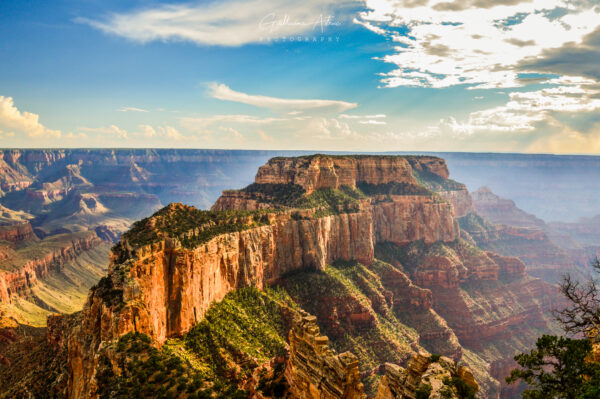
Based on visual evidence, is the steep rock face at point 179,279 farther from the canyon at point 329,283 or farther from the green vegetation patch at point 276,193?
the green vegetation patch at point 276,193

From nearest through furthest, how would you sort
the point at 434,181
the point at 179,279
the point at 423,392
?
the point at 423,392, the point at 179,279, the point at 434,181

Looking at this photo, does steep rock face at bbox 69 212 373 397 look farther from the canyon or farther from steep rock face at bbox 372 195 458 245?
steep rock face at bbox 372 195 458 245

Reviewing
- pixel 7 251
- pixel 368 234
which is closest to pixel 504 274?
pixel 368 234

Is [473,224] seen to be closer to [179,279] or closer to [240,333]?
[240,333]

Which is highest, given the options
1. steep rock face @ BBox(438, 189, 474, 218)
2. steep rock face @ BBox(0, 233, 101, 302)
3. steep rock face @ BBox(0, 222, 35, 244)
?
steep rock face @ BBox(438, 189, 474, 218)

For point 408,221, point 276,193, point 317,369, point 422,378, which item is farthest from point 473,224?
point 422,378

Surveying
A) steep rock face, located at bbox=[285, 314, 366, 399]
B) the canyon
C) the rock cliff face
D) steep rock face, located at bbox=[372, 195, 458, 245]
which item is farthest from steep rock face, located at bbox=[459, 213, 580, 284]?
steep rock face, located at bbox=[285, 314, 366, 399]

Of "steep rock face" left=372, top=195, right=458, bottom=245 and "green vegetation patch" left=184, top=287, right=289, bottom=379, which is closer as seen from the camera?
"green vegetation patch" left=184, top=287, right=289, bottom=379
